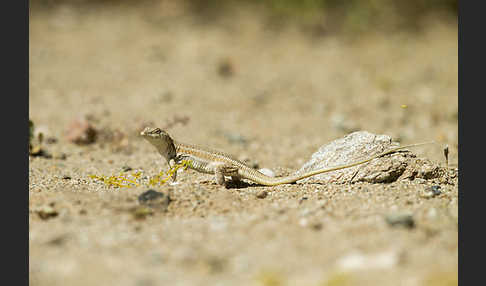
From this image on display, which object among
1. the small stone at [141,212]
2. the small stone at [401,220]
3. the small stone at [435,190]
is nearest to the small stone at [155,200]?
the small stone at [141,212]

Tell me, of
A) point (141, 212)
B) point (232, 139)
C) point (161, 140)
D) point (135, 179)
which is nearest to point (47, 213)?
point (141, 212)

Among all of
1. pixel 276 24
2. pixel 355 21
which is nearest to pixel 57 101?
pixel 276 24

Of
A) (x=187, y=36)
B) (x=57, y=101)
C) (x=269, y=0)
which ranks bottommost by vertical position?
(x=57, y=101)

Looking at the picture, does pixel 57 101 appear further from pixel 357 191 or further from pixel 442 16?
pixel 442 16

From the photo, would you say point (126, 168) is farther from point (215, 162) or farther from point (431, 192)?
point (431, 192)

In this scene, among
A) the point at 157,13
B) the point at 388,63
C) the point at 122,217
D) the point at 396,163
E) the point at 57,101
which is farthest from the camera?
the point at 157,13

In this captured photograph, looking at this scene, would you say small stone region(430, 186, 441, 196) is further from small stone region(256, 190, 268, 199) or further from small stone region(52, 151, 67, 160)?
small stone region(52, 151, 67, 160)

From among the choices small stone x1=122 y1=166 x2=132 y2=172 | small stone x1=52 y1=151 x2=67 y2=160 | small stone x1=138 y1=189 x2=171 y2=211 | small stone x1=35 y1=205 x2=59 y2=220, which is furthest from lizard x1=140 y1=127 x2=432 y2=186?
small stone x1=52 y1=151 x2=67 y2=160

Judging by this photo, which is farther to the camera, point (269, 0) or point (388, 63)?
point (269, 0)
